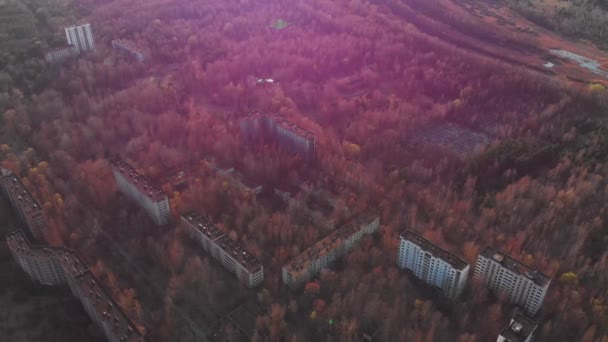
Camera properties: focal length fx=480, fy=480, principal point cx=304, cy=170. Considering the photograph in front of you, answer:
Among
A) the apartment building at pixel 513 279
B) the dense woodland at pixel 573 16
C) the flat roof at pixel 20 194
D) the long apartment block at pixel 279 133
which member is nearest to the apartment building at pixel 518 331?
the apartment building at pixel 513 279

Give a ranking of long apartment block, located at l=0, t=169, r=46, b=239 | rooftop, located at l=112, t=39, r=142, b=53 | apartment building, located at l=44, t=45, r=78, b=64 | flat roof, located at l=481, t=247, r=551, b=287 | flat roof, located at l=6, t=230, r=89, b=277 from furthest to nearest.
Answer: rooftop, located at l=112, t=39, r=142, b=53 → apartment building, located at l=44, t=45, r=78, b=64 → long apartment block, located at l=0, t=169, r=46, b=239 → flat roof, located at l=6, t=230, r=89, b=277 → flat roof, located at l=481, t=247, r=551, b=287

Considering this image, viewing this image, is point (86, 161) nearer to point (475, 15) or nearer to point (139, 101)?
point (139, 101)

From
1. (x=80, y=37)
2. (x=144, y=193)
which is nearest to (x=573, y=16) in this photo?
(x=144, y=193)

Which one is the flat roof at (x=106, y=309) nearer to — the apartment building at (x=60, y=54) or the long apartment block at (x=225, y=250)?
the long apartment block at (x=225, y=250)

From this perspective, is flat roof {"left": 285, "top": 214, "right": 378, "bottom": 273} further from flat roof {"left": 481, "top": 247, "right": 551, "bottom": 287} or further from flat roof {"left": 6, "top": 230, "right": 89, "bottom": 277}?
flat roof {"left": 6, "top": 230, "right": 89, "bottom": 277}

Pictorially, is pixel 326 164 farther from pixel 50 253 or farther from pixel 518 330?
pixel 50 253

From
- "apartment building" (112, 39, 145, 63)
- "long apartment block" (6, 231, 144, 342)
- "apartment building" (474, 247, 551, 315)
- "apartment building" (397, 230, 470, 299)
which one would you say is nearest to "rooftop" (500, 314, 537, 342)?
"apartment building" (474, 247, 551, 315)
